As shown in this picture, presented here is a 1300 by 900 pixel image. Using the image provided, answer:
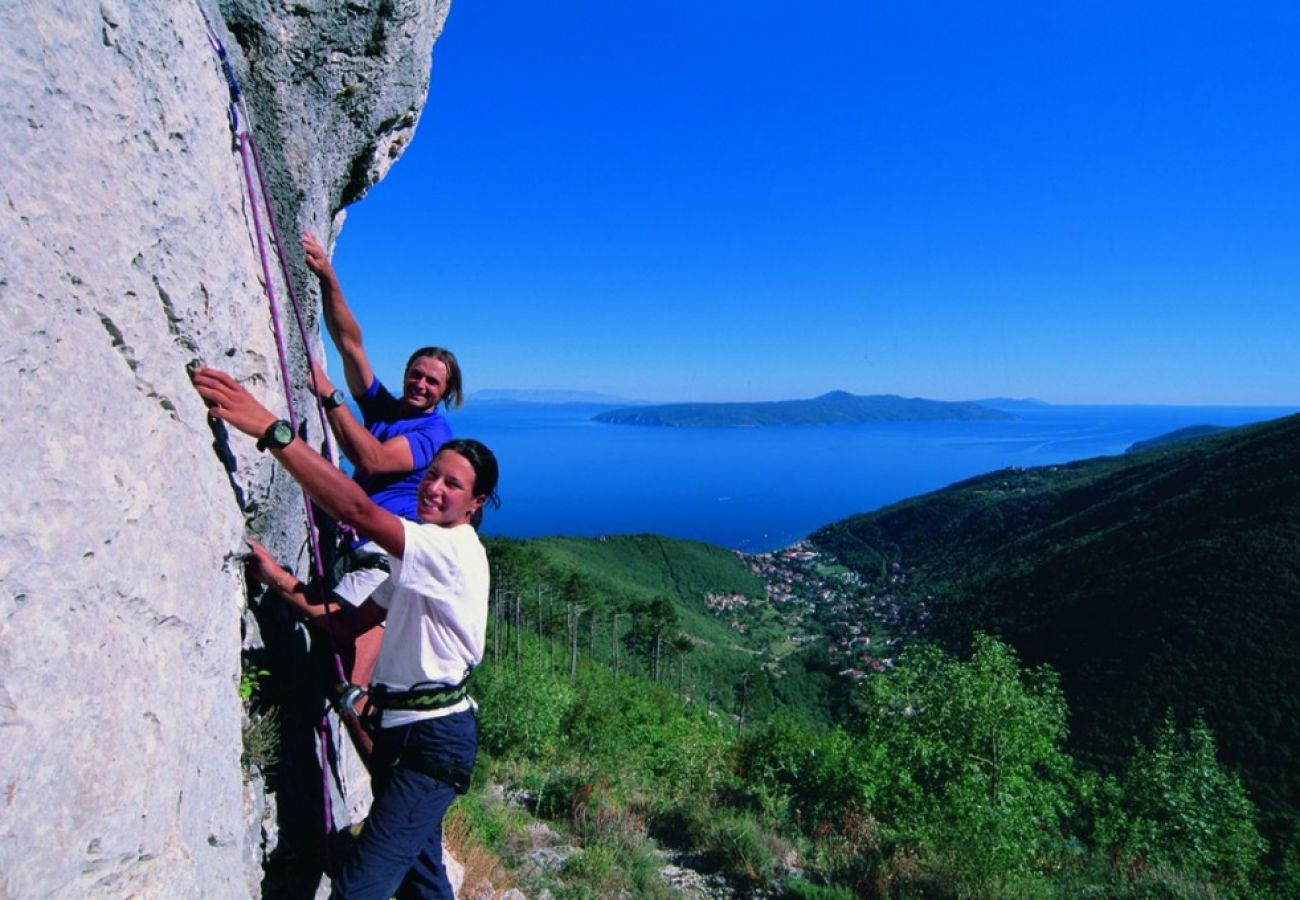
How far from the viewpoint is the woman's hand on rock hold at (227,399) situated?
2.97 metres

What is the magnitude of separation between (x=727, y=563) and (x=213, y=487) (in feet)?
444

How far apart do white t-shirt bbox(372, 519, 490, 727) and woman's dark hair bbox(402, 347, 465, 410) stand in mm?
1727

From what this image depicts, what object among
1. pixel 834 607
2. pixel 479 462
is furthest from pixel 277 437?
pixel 834 607

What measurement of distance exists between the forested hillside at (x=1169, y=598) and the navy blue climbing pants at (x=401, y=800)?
178ft

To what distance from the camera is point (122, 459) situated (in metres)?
2.49

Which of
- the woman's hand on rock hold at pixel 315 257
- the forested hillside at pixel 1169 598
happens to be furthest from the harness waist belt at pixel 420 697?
the forested hillside at pixel 1169 598

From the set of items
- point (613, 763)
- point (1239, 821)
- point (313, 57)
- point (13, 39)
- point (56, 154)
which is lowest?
point (1239, 821)

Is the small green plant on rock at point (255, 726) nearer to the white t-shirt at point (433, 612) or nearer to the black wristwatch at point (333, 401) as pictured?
the white t-shirt at point (433, 612)

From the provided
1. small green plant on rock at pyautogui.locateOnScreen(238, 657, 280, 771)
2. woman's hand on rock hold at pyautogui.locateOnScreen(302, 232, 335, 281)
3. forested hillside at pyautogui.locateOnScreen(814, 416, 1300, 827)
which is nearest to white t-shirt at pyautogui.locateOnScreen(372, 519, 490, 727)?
small green plant on rock at pyautogui.locateOnScreen(238, 657, 280, 771)

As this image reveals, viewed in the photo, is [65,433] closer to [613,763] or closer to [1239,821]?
[613,763]

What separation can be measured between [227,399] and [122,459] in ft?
2.04

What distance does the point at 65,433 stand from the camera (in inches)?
88.9

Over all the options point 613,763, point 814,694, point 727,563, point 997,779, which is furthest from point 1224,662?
point 727,563

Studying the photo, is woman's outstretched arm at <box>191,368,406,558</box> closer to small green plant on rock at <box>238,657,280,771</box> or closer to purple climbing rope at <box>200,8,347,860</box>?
purple climbing rope at <box>200,8,347,860</box>
